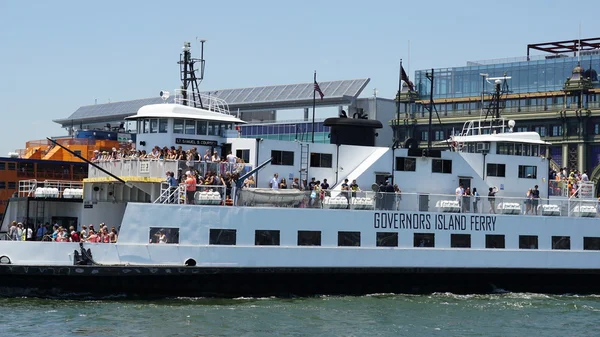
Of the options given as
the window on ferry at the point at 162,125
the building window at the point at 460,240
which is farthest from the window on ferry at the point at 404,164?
the window on ferry at the point at 162,125

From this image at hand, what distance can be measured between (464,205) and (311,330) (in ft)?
31.0

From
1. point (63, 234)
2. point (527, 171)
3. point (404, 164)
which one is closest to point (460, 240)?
point (404, 164)

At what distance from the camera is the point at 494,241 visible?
31.2 meters

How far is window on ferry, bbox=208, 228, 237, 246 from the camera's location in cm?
2766

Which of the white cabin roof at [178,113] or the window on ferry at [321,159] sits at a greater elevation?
the white cabin roof at [178,113]

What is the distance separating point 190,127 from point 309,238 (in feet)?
17.0

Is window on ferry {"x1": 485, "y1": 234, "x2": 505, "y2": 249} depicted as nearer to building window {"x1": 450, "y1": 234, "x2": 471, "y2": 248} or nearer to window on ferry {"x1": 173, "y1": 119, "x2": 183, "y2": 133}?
building window {"x1": 450, "y1": 234, "x2": 471, "y2": 248}

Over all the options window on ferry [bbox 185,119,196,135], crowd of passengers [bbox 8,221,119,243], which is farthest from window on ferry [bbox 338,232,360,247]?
crowd of passengers [bbox 8,221,119,243]

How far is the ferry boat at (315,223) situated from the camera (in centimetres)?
2680

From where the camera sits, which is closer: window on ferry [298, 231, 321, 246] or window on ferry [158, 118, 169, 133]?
window on ferry [298, 231, 321, 246]

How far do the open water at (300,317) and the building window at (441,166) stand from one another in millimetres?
4921

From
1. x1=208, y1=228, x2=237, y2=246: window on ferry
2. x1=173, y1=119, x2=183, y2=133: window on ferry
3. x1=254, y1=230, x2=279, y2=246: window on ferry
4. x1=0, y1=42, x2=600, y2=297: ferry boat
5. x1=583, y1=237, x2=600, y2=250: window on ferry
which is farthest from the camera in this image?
x1=583, y1=237, x2=600, y2=250: window on ferry

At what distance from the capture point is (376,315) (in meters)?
26.1

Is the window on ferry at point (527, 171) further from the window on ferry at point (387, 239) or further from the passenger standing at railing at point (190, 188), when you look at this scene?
the passenger standing at railing at point (190, 188)
